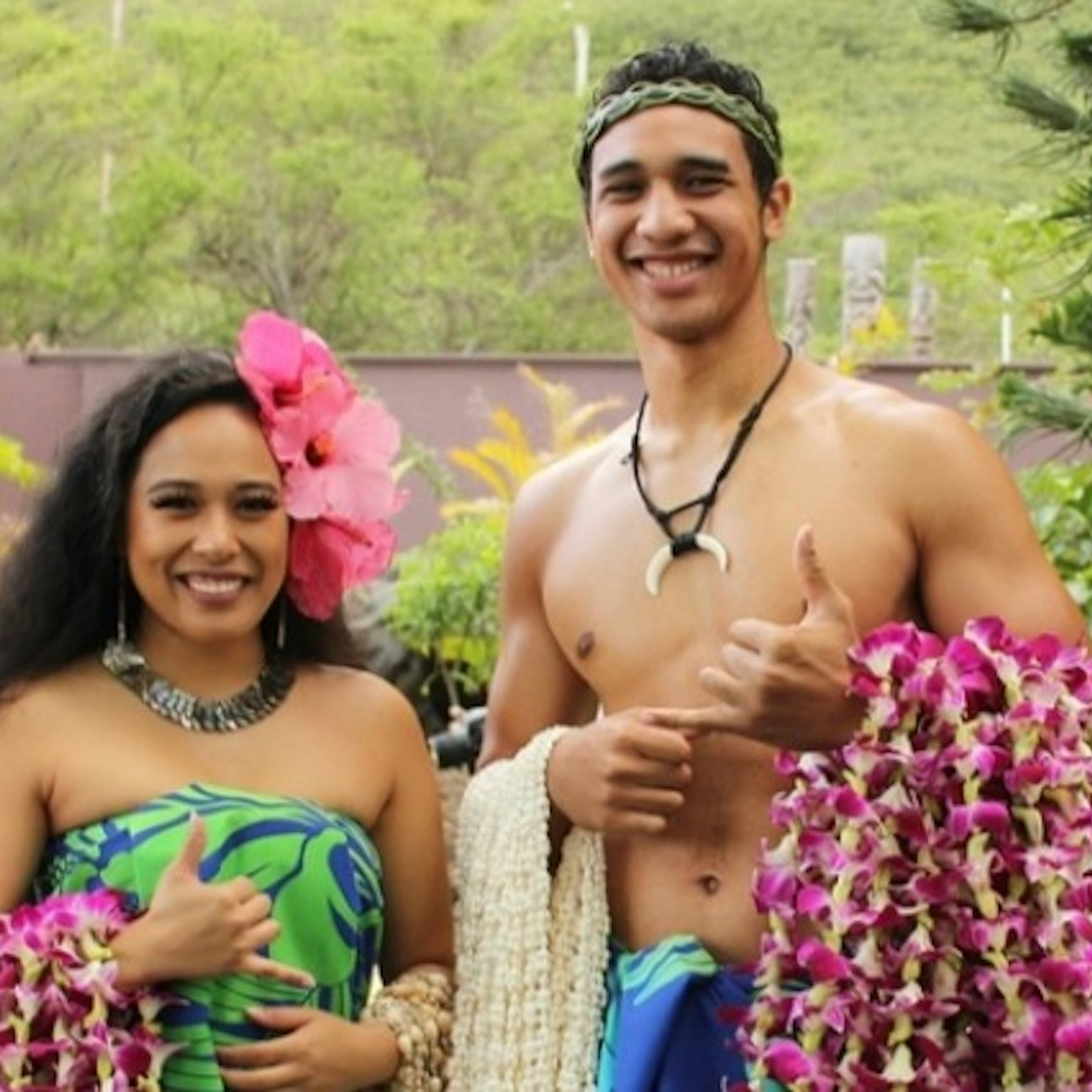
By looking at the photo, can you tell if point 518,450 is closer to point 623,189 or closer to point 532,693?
point 532,693

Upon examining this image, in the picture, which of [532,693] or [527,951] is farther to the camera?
[532,693]

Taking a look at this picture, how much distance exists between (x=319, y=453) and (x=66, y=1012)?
752mm

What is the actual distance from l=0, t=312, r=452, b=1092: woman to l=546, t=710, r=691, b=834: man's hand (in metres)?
0.21

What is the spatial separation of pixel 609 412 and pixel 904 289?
549 inches

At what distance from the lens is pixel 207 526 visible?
9.18 feet

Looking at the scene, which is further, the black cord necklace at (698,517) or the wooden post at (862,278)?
the wooden post at (862,278)

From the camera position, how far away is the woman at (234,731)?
2.69 m

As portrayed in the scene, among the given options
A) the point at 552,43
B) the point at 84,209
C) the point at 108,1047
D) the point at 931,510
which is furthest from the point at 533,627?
the point at 552,43

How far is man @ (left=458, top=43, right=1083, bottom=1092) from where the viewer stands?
2.79 metres

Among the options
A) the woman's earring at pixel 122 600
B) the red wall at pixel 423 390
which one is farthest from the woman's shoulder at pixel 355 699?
the red wall at pixel 423 390

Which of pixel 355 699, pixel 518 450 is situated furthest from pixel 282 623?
pixel 518 450

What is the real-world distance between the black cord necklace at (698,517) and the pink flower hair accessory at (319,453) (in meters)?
0.34

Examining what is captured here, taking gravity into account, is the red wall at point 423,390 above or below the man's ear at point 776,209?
below

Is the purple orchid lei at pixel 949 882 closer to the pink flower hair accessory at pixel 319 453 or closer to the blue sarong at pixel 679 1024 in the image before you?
the blue sarong at pixel 679 1024
